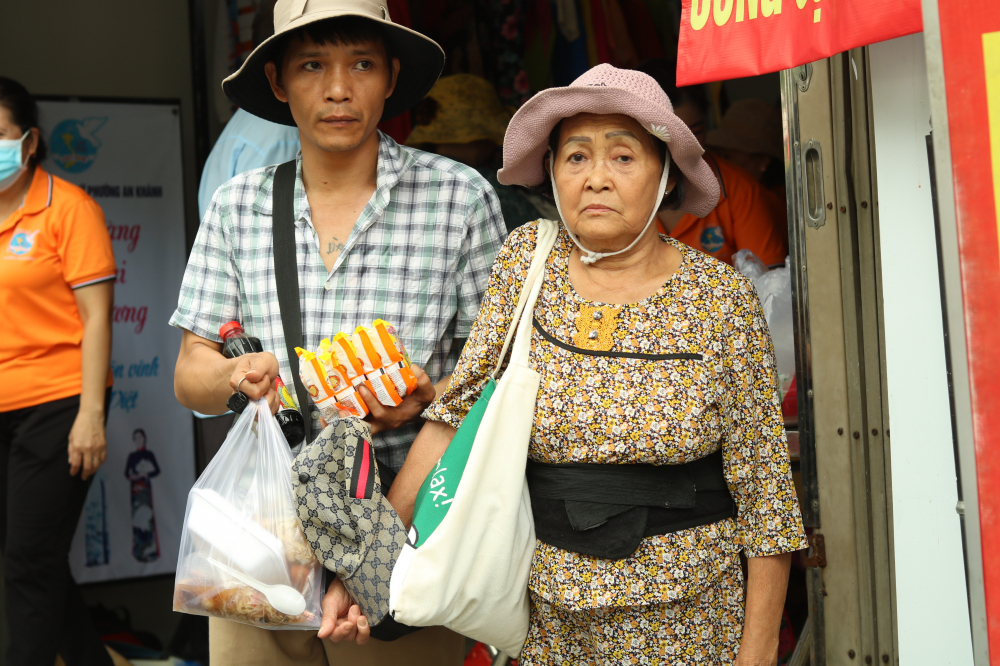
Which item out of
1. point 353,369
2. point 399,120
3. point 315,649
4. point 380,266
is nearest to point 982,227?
point 353,369

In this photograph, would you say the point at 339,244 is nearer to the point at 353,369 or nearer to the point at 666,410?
the point at 353,369

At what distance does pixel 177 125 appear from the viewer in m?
4.50

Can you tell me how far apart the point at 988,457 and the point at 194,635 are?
12.5ft

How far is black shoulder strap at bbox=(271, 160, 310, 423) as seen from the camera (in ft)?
6.47

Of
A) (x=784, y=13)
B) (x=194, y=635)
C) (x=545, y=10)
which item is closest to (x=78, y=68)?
(x=545, y=10)

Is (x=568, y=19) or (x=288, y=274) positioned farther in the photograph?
(x=568, y=19)

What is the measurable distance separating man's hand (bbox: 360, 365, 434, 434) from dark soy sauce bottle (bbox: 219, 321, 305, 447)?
17 centimetres

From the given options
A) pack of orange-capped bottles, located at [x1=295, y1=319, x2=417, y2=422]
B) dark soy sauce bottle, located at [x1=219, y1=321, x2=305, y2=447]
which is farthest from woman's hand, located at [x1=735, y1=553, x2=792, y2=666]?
dark soy sauce bottle, located at [x1=219, y1=321, x2=305, y2=447]

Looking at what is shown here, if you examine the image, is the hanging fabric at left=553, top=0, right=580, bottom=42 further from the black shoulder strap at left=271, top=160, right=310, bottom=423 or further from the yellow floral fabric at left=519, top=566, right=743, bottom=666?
the yellow floral fabric at left=519, top=566, right=743, bottom=666

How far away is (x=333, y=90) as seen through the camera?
1.94 meters

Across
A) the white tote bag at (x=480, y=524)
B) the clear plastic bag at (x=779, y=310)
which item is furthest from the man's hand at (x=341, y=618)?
the clear plastic bag at (x=779, y=310)

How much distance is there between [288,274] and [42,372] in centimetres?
175

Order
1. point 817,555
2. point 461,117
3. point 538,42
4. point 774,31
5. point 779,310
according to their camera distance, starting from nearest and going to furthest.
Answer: point 774,31 < point 817,555 < point 779,310 < point 461,117 < point 538,42

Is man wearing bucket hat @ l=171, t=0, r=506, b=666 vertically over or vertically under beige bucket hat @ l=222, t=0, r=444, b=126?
under
